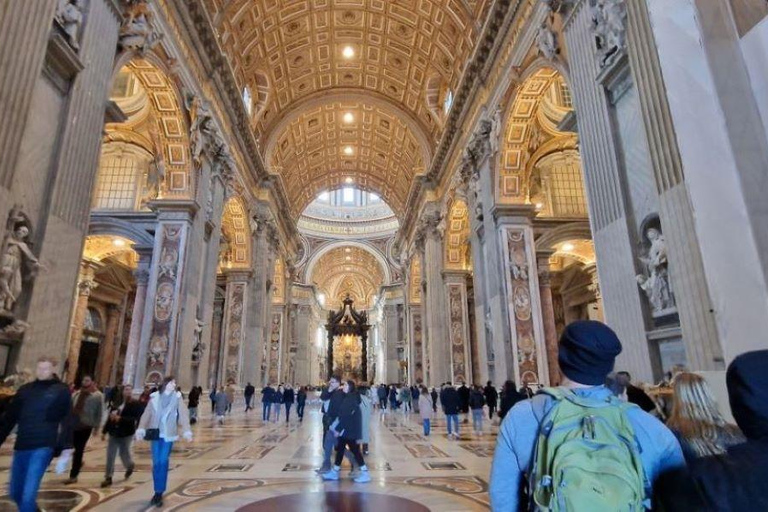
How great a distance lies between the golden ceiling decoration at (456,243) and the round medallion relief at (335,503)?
15.0m

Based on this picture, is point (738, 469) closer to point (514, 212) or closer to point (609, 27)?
point (609, 27)

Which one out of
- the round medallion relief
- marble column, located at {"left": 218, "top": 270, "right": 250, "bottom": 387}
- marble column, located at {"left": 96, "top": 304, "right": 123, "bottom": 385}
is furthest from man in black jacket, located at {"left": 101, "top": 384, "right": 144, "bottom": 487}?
marble column, located at {"left": 96, "top": 304, "right": 123, "bottom": 385}

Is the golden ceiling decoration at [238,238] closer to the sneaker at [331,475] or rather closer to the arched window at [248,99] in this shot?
the arched window at [248,99]

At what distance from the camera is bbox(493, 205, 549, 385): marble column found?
1104cm

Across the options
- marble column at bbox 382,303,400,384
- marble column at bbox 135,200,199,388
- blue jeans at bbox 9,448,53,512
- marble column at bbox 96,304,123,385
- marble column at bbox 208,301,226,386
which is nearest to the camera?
blue jeans at bbox 9,448,53,512

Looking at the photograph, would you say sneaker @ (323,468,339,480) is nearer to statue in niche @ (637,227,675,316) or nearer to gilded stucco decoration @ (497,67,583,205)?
statue in niche @ (637,227,675,316)

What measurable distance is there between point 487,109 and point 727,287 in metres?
11.1

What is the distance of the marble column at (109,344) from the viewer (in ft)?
65.7

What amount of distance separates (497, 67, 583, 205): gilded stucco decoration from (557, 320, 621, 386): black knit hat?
999 cm

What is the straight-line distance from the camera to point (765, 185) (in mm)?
3023

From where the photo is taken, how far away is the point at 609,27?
6121mm

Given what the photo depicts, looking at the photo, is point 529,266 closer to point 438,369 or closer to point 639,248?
point 639,248

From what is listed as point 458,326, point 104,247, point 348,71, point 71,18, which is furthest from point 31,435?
point 348,71

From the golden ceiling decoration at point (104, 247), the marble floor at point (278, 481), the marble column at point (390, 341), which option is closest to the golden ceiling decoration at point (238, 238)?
the golden ceiling decoration at point (104, 247)
